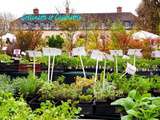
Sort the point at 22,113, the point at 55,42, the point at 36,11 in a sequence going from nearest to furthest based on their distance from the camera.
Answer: the point at 22,113
the point at 55,42
the point at 36,11

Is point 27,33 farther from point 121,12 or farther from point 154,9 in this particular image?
point 121,12

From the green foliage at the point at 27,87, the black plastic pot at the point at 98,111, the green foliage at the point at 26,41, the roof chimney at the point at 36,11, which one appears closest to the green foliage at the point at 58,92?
the green foliage at the point at 27,87

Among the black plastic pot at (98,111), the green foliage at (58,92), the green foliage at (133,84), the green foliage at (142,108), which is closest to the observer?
the green foliage at (142,108)

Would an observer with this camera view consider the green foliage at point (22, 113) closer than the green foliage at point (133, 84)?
Yes

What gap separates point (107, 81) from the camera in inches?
323

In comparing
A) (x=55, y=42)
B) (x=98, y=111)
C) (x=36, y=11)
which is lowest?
(x=98, y=111)

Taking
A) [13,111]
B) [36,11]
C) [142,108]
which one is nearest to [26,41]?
[142,108]

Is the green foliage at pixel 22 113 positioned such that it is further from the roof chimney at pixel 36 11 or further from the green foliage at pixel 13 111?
the roof chimney at pixel 36 11

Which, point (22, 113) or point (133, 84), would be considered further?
point (133, 84)

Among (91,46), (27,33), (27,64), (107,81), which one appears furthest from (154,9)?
(107,81)

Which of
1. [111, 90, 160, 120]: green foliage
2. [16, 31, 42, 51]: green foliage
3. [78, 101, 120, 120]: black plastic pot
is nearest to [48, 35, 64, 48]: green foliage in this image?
[16, 31, 42, 51]: green foliage

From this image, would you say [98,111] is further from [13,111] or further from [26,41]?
[26,41]

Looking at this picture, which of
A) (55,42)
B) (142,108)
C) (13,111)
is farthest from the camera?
(55,42)

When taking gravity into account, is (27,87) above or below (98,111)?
above
